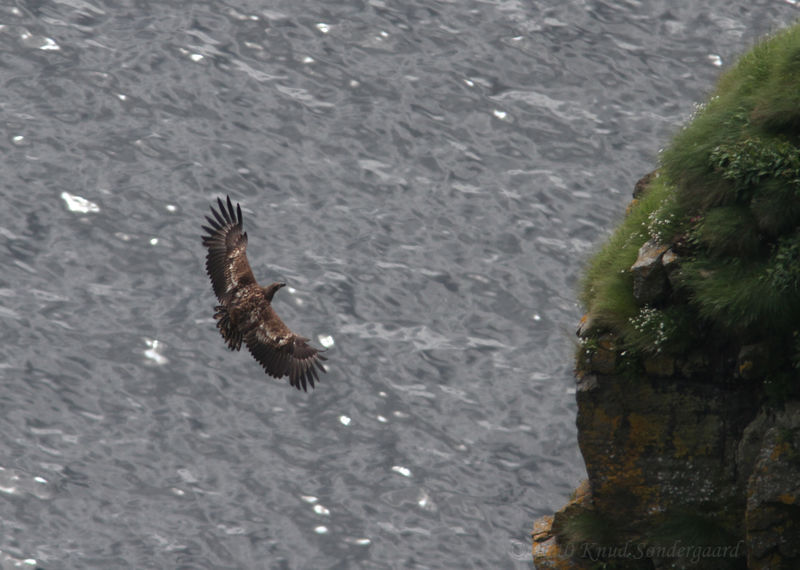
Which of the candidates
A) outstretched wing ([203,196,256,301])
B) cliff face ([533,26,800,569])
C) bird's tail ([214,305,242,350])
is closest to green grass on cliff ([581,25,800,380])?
cliff face ([533,26,800,569])

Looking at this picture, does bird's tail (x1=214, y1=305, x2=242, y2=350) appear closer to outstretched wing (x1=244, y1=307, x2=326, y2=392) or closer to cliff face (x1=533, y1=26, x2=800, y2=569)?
outstretched wing (x1=244, y1=307, x2=326, y2=392)

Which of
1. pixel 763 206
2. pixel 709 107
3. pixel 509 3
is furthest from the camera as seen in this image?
pixel 509 3

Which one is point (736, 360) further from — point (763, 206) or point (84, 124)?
point (84, 124)

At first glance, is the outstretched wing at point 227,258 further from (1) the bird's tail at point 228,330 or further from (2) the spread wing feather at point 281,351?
(2) the spread wing feather at point 281,351

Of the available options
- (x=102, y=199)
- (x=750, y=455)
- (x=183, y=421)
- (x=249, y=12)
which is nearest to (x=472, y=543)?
(x=183, y=421)

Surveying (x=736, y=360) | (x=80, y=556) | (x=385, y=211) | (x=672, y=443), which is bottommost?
Answer: (x=80, y=556)

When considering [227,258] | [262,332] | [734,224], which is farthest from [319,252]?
[734,224]

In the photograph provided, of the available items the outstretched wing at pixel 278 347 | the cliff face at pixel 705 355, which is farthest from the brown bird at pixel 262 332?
the cliff face at pixel 705 355
